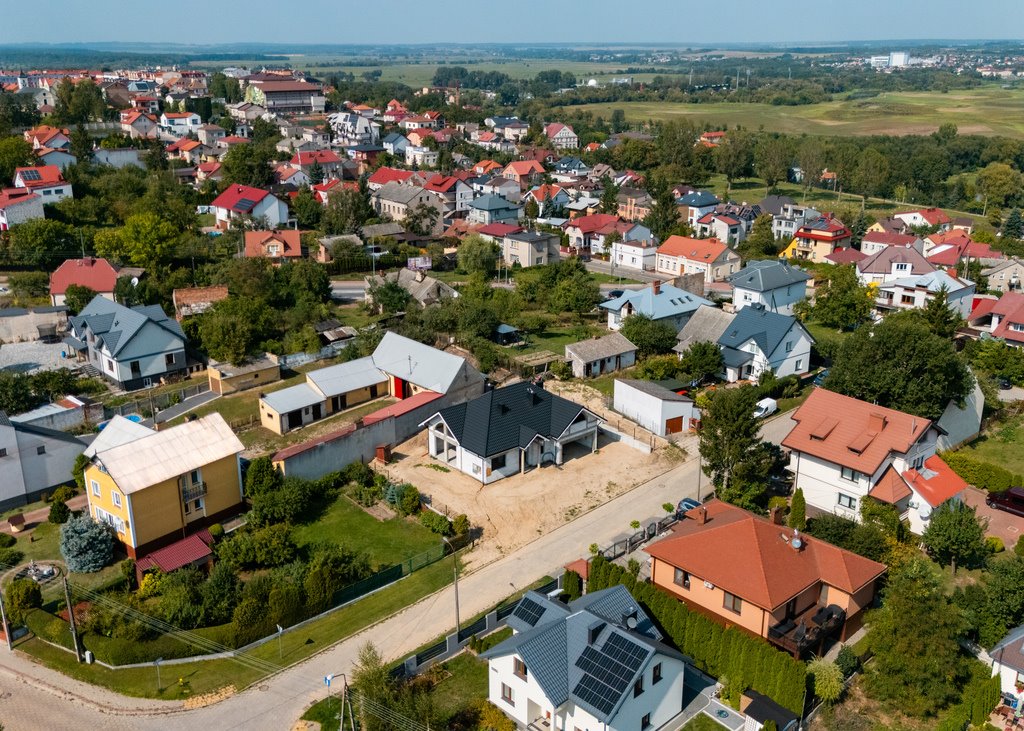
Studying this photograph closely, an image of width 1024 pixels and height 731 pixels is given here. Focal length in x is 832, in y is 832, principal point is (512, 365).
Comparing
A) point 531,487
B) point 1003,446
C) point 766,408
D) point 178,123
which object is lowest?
point 1003,446

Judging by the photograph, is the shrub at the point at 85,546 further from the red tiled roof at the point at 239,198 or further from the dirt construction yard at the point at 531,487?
the red tiled roof at the point at 239,198

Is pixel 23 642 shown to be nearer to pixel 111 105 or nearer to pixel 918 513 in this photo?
pixel 918 513

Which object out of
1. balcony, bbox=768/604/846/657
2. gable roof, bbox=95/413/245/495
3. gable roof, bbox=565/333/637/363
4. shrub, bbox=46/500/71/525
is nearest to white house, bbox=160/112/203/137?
gable roof, bbox=565/333/637/363

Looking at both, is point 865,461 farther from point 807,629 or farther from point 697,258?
point 697,258

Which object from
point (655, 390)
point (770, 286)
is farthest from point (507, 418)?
point (770, 286)

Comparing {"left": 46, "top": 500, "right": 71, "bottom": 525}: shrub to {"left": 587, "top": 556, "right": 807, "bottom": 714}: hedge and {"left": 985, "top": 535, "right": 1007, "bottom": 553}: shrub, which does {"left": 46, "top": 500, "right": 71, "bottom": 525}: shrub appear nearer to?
{"left": 587, "top": 556, "right": 807, "bottom": 714}: hedge

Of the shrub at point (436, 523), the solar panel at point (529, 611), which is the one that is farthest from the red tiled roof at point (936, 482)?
the shrub at point (436, 523)

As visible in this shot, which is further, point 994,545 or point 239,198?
point 239,198
